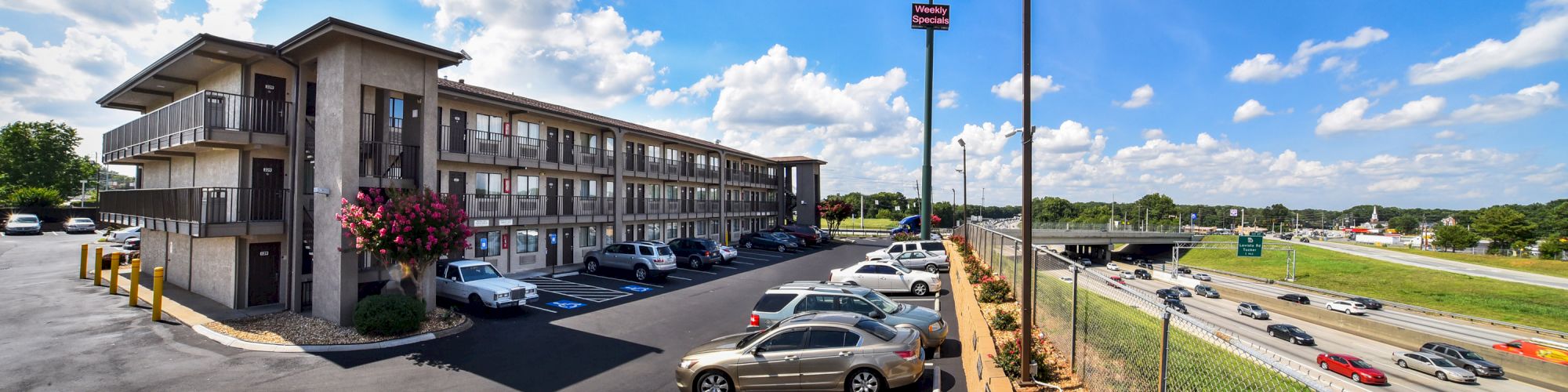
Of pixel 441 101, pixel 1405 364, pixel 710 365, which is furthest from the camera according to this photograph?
pixel 1405 364

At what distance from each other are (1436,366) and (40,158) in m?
107

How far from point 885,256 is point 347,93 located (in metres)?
21.3

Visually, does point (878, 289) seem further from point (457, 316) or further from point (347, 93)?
point (347, 93)

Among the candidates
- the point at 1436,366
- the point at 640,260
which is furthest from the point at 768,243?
the point at 1436,366

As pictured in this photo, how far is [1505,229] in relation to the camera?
77250 millimetres

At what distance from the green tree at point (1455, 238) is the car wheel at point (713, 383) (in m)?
119

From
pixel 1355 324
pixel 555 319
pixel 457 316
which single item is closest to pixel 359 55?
pixel 457 316

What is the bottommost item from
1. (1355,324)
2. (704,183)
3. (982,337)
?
(1355,324)

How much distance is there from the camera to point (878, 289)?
67.6 ft

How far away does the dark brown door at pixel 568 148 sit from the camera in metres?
27.8

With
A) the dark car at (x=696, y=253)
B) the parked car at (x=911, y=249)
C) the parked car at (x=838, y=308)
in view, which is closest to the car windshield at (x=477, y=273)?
the parked car at (x=838, y=308)

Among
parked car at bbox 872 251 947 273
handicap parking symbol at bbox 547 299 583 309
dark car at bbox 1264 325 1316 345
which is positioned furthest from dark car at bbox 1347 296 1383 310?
handicap parking symbol at bbox 547 299 583 309

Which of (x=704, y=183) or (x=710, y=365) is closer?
(x=710, y=365)

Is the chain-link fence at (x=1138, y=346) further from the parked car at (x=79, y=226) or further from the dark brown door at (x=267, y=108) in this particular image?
the parked car at (x=79, y=226)
